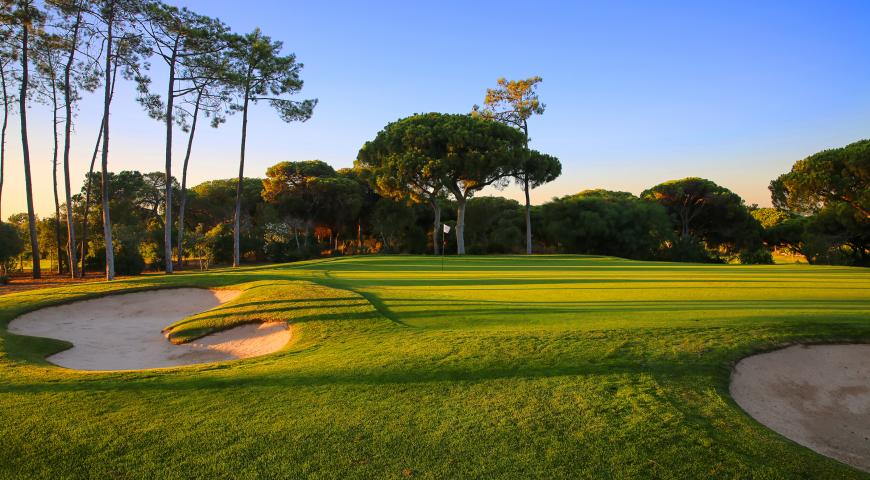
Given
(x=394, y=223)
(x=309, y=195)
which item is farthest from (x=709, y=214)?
(x=309, y=195)

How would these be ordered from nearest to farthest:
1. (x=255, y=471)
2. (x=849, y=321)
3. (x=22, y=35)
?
(x=255, y=471) < (x=849, y=321) < (x=22, y=35)

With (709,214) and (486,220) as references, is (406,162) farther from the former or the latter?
(709,214)

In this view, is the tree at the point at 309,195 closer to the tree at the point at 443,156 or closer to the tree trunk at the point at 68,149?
the tree at the point at 443,156

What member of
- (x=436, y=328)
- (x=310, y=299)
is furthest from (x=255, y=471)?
(x=310, y=299)

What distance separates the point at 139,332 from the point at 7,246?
956 inches

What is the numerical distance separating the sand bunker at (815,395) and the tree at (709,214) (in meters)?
48.6

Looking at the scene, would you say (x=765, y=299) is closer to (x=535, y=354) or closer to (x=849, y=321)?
(x=849, y=321)

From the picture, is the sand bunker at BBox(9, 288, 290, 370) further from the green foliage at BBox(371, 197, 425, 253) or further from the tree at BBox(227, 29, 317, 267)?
the green foliage at BBox(371, 197, 425, 253)

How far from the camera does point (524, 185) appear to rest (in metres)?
45.0

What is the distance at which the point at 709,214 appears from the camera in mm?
55344

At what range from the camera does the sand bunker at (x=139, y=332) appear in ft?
33.3

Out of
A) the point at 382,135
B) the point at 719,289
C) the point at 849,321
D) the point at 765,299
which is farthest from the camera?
the point at 382,135

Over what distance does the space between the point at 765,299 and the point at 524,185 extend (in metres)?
33.1

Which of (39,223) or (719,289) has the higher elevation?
(39,223)
